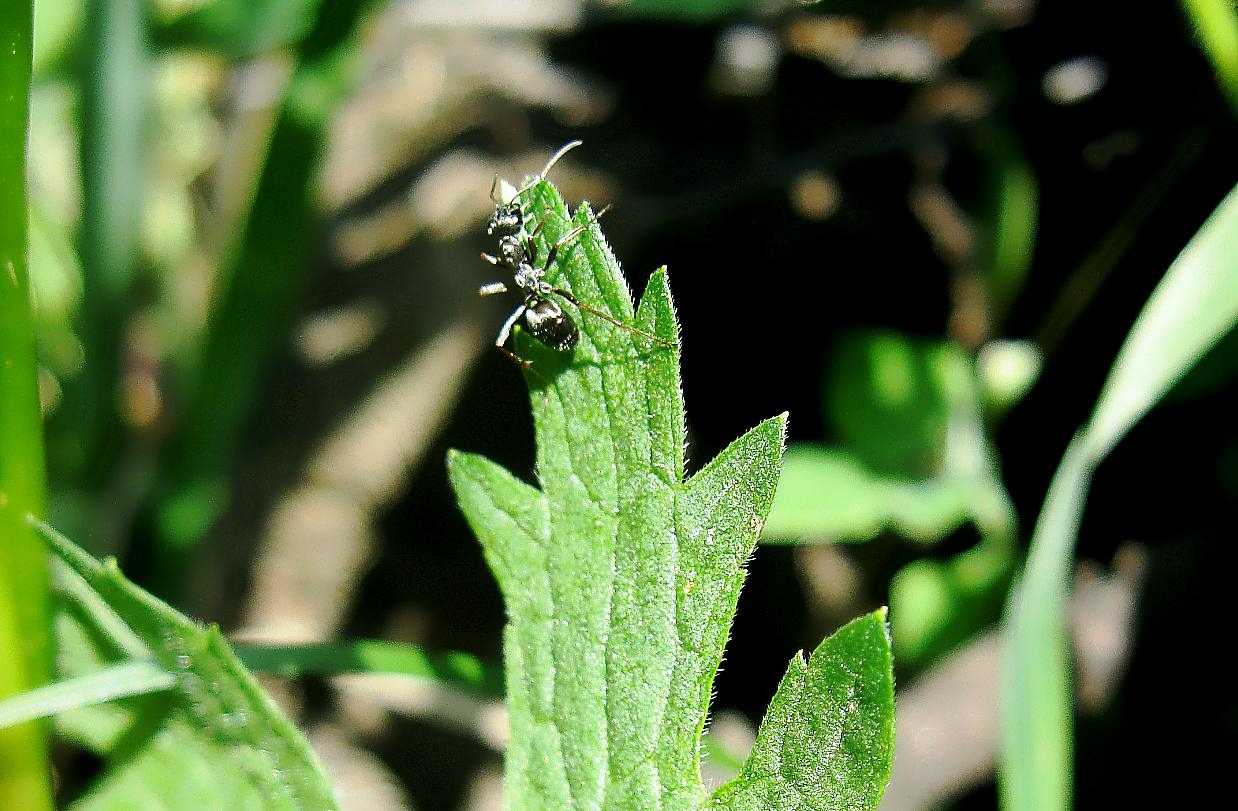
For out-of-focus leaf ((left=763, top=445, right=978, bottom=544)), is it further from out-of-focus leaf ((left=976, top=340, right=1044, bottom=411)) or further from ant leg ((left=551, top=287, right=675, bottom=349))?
ant leg ((left=551, top=287, right=675, bottom=349))

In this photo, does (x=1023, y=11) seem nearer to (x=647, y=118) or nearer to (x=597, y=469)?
(x=647, y=118)

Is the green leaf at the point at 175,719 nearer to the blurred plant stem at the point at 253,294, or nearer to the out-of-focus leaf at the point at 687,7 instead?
the blurred plant stem at the point at 253,294

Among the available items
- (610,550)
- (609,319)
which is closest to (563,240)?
(609,319)

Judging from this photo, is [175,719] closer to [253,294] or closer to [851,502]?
[253,294]

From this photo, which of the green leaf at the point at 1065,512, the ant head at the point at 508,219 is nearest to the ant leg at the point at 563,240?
the ant head at the point at 508,219

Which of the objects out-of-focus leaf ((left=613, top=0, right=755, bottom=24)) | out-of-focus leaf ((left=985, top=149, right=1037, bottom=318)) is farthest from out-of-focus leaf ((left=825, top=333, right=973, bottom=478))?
out-of-focus leaf ((left=613, top=0, right=755, bottom=24))
